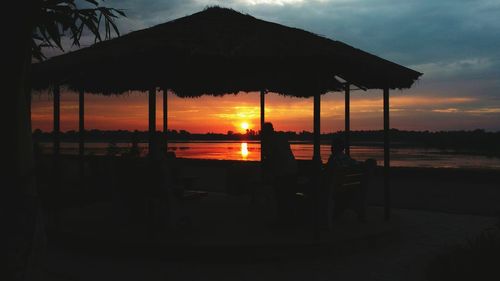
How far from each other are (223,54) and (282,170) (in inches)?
77.1

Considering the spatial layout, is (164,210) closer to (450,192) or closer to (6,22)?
(6,22)

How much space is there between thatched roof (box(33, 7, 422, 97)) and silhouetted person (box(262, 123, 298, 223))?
1090 mm

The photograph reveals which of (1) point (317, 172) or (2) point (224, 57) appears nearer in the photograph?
(2) point (224, 57)

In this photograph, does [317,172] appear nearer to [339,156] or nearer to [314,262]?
[339,156]

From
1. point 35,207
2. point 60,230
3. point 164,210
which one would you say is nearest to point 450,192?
point 164,210

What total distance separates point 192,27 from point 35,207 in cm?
405

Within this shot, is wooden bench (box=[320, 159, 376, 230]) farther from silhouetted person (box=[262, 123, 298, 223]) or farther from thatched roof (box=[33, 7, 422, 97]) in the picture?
thatched roof (box=[33, 7, 422, 97])

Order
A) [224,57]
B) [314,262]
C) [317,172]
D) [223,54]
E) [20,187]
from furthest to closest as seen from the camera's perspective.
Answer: [317,172] < [224,57] < [223,54] < [314,262] < [20,187]

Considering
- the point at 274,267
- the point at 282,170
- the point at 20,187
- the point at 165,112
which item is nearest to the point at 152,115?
the point at 282,170

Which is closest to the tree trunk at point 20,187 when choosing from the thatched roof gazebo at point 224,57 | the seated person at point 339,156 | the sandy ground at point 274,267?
the sandy ground at point 274,267

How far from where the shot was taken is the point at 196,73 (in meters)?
9.60

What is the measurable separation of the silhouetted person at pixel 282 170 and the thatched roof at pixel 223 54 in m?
1.09

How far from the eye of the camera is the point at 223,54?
6.34 metres

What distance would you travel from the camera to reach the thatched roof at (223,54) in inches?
253
